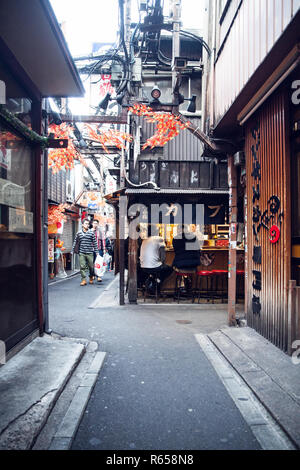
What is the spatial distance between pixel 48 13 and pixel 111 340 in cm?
575

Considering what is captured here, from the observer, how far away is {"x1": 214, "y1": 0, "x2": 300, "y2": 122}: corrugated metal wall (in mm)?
4695

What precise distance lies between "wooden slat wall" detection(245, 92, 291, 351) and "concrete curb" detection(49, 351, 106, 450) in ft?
10.3

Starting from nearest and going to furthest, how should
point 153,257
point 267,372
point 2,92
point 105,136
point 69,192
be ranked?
point 267,372
point 2,92
point 153,257
point 105,136
point 69,192

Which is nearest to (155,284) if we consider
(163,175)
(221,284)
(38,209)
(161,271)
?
(161,271)

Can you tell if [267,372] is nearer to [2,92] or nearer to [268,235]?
[268,235]

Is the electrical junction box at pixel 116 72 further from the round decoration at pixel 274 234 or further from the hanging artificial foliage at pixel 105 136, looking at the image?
the round decoration at pixel 274 234

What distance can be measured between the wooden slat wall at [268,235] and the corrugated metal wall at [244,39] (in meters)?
0.77

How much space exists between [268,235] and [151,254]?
525 centimetres

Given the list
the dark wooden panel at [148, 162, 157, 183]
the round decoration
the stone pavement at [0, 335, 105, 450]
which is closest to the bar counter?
the dark wooden panel at [148, 162, 157, 183]

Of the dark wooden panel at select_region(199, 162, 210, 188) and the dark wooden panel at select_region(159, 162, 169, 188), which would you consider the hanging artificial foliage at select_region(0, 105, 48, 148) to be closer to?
the dark wooden panel at select_region(159, 162, 169, 188)

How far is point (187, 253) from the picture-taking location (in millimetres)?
10961

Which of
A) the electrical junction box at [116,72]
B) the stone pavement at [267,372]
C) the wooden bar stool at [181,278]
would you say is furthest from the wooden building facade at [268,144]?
the wooden bar stool at [181,278]
